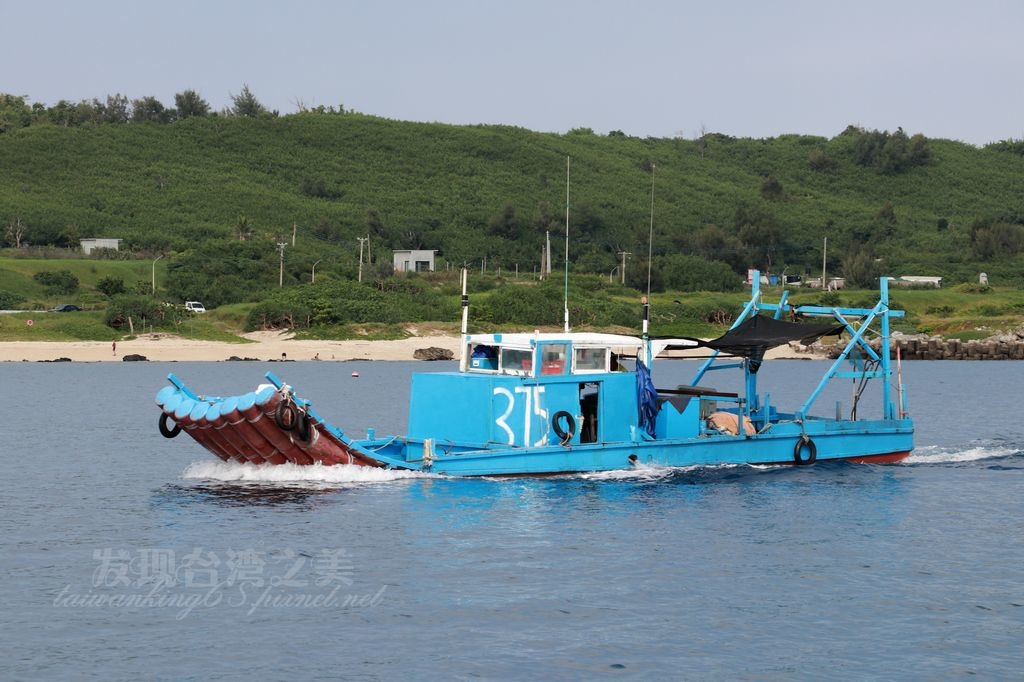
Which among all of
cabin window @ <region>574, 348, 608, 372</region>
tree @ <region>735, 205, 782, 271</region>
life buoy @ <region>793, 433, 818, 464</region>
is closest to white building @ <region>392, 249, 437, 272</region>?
tree @ <region>735, 205, 782, 271</region>

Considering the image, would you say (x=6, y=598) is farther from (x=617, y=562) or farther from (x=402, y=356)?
(x=402, y=356)

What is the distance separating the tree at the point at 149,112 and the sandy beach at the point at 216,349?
10194cm

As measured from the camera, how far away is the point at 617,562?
2131 centimetres

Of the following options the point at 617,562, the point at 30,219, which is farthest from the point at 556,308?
the point at 617,562

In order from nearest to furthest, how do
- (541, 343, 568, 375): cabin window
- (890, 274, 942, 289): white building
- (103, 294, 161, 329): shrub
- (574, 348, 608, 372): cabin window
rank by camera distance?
(541, 343, 568, 375): cabin window < (574, 348, 608, 372): cabin window < (103, 294, 161, 329): shrub < (890, 274, 942, 289): white building

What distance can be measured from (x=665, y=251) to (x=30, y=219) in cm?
5792

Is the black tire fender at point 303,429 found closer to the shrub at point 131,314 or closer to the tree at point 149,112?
the shrub at point 131,314

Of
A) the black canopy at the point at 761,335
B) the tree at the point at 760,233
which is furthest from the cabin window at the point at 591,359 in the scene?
the tree at the point at 760,233

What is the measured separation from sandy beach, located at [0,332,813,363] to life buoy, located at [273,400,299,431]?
48.9 m

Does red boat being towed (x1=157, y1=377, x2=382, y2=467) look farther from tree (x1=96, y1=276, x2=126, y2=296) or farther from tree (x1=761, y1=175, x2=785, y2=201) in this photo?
tree (x1=761, y1=175, x2=785, y2=201)

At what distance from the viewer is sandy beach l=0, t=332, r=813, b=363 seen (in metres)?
74.9

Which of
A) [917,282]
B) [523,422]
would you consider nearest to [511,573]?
[523,422]

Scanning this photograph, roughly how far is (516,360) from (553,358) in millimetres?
816

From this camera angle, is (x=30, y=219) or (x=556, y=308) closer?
(x=556, y=308)
